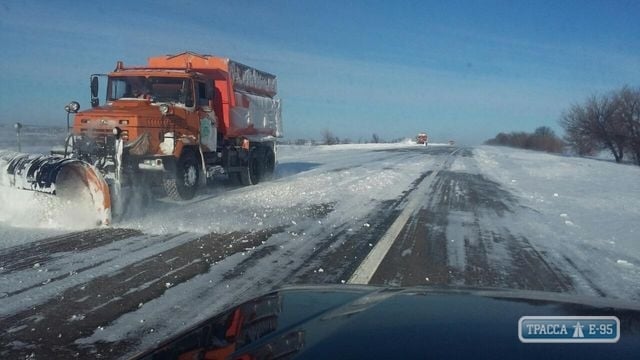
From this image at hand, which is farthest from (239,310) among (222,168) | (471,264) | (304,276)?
(222,168)

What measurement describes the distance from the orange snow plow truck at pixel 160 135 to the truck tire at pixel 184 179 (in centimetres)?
2

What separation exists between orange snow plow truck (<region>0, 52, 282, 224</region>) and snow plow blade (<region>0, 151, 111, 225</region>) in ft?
0.05

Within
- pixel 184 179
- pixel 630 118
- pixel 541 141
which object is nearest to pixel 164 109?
pixel 184 179

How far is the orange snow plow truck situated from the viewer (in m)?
9.73

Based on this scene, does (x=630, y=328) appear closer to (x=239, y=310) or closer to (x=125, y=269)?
(x=239, y=310)

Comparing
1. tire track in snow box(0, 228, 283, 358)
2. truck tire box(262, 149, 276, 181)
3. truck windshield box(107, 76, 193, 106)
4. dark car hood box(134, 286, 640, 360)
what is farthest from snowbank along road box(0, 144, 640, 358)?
truck tire box(262, 149, 276, 181)

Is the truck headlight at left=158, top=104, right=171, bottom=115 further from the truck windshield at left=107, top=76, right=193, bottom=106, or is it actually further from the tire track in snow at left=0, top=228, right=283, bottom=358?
the tire track in snow at left=0, top=228, right=283, bottom=358

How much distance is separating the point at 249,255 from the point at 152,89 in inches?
281

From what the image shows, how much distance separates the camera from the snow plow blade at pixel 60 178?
939 cm

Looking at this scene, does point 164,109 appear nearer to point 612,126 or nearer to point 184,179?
point 184,179

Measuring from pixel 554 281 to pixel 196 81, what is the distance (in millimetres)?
9526

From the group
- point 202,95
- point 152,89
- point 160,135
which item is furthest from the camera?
point 202,95

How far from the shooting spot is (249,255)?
24.0ft

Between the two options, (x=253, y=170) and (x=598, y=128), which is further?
(x=598, y=128)
